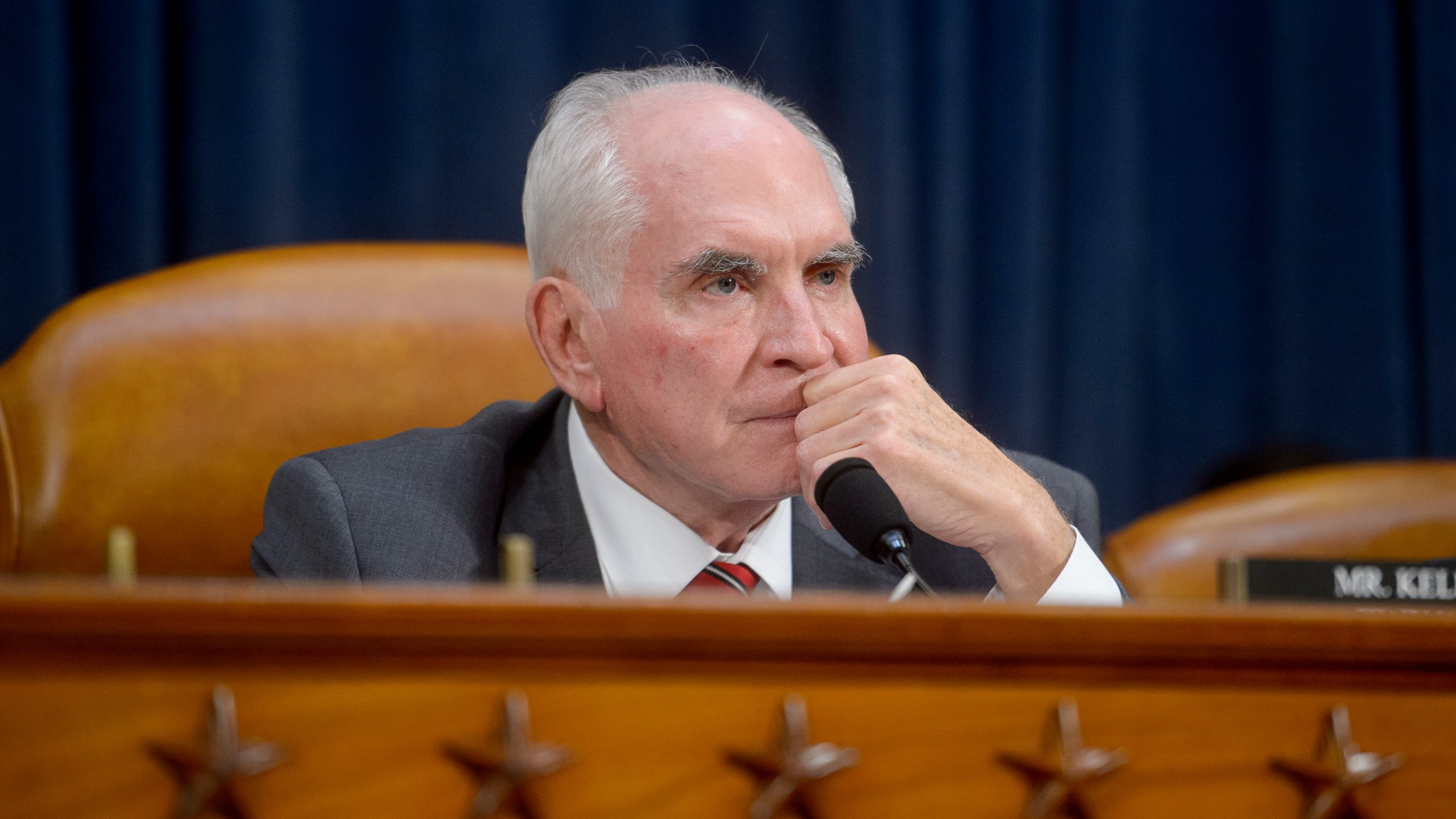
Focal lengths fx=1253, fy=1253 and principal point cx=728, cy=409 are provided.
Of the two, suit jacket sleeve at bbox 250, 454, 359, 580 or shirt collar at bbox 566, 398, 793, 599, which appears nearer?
suit jacket sleeve at bbox 250, 454, 359, 580

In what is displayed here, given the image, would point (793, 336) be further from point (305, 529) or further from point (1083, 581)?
point (305, 529)

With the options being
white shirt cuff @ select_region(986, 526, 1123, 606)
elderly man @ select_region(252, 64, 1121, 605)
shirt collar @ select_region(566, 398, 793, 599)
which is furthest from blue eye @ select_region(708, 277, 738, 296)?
white shirt cuff @ select_region(986, 526, 1123, 606)

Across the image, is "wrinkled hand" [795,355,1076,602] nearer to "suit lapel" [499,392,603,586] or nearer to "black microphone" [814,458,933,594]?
"black microphone" [814,458,933,594]

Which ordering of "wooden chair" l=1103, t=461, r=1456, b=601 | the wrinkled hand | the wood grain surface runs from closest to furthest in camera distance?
the wood grain surface → the wrinkled hand → "wooden chair" l=1103, t=461, r=1456, b=601

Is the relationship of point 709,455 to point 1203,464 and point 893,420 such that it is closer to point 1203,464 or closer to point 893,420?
point 893,420

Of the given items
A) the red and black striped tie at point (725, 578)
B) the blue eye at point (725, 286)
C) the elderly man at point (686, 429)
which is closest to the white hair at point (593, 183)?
the elderly man at point (686, 429)

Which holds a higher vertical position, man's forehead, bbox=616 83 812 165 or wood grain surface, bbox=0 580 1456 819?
man's forehead, bbox=616 83 812 165

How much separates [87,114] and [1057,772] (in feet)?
5.49

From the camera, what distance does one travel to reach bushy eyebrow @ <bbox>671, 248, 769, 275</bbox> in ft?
4.36

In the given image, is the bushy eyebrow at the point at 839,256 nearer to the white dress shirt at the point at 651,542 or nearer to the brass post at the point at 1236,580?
the white dress shirt at the point at 651,542

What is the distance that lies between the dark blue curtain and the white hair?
1.09 feet

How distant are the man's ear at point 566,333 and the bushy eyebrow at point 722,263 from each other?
15 cm

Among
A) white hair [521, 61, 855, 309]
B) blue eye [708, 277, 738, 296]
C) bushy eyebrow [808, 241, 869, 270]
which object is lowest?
blue eye [708, 277, 738, 296]

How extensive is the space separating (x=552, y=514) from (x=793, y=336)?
0.36m
